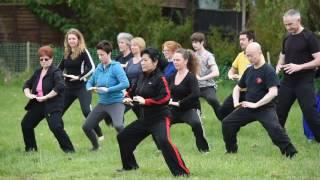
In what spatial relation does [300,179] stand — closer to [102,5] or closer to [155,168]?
[155,168]

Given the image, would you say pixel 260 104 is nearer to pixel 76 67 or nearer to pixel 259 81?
pixel 259 81

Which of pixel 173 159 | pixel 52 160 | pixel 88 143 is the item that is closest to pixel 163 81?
pixel 173 159

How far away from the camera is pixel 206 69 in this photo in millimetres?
12375

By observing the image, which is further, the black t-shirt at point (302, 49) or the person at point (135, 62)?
the person at point (135, 62)

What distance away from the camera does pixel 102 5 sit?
26297 mm

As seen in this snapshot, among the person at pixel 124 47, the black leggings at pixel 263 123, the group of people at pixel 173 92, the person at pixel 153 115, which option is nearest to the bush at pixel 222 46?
the person at pixel 124 47

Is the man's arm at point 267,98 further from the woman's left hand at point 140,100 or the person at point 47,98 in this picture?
the person at point 47,98

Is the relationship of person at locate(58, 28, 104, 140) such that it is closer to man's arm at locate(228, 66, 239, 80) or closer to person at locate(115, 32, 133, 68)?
person at locate(115, 32, 133, 68)

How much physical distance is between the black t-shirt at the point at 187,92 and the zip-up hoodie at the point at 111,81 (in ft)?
2.54

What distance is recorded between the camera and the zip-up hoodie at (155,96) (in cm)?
849

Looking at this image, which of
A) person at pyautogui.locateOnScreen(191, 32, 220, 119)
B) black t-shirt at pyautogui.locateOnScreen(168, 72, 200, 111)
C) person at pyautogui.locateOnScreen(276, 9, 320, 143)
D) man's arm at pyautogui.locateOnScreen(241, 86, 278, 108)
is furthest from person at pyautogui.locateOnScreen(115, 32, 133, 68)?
man's arm at pyautogui.locateOnScreen(241, 86, 278, 108)

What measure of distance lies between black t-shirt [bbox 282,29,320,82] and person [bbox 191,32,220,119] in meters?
2.01

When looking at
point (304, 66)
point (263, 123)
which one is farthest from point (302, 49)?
point (263, 123)

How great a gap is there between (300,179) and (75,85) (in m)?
5.13
